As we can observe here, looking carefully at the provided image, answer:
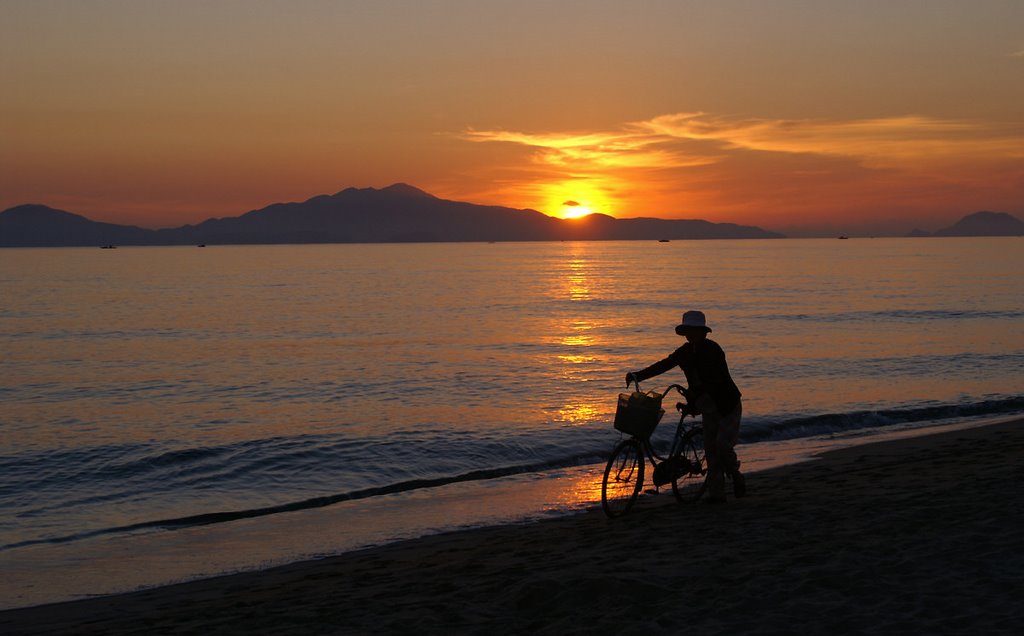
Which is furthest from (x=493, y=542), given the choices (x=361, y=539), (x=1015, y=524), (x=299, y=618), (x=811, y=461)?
(x=811, y=461)

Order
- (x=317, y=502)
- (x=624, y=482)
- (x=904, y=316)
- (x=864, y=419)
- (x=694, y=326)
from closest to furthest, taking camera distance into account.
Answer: (x=694, y=326) → (x=624, y=482) → (x=317, y=502) → (x=864, y=419) → (x=904, y=316)

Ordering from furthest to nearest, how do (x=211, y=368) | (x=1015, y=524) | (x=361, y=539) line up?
(x=211, y=368) < (x=361, y=539) < (x=1015, y=524)

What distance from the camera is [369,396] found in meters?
26.5

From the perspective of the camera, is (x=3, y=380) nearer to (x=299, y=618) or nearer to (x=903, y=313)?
(x=299, y=618)

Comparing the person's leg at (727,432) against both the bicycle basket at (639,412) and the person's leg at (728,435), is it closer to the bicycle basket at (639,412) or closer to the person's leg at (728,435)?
the person's leg at (728,435)

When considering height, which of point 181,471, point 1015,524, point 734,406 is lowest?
point 181,471

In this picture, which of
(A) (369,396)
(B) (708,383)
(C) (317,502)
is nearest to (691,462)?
(B) (708,383)

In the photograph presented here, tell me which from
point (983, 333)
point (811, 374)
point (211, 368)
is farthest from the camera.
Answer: point (983, 333)

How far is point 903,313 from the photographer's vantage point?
5356 centimetres

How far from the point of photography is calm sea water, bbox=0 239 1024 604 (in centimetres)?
1516

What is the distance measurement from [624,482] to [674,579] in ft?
12.6

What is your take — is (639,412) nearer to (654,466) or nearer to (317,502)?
(654,466)

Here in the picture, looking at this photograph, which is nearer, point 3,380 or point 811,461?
point 811,461

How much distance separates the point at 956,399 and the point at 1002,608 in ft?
63.2
